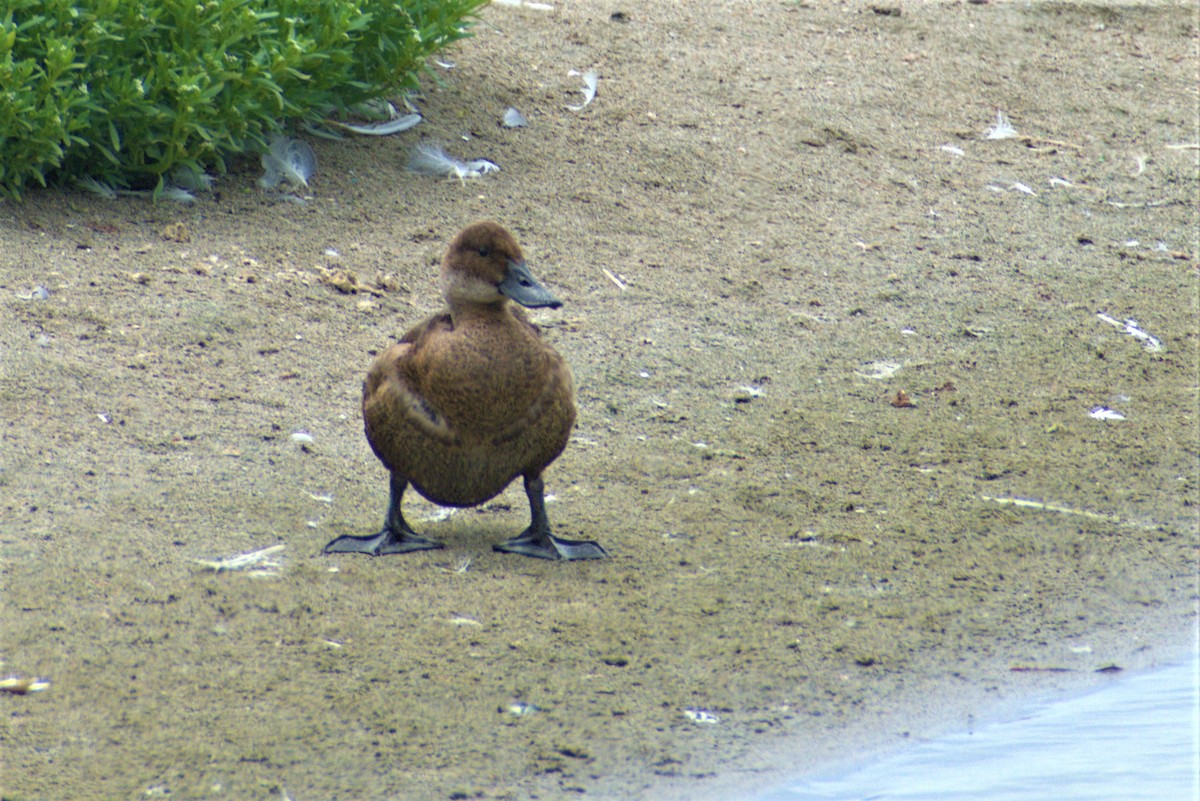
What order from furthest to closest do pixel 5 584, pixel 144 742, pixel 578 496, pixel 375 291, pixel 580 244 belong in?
pixel 580 244, pixel 375 291, pixel 578 496, pixel 5 584, pixel 144 742

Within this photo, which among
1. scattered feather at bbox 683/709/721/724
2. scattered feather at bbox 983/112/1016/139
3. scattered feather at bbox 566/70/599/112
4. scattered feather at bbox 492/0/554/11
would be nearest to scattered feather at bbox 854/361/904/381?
scattered feather at bbox 683/709/721/724

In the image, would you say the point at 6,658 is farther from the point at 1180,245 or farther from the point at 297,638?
the point at 1180,245

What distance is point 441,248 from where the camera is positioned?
684 cm

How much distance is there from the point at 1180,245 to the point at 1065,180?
33.6 inches

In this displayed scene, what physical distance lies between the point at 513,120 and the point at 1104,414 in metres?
3.56

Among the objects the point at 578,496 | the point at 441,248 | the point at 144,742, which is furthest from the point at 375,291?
the point at 144,742

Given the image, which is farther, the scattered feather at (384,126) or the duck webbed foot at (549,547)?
the scattered feather at (384,126)

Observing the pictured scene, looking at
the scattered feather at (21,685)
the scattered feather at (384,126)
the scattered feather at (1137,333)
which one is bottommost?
the scattered feather at (1137,333)

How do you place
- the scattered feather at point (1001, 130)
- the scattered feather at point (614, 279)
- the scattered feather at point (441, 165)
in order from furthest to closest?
the scattered feather at point (1001, 130) → the scattered feather at point (441, 165) → the scattered feather at point (614, 279)

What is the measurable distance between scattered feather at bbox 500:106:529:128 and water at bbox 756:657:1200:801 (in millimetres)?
4785

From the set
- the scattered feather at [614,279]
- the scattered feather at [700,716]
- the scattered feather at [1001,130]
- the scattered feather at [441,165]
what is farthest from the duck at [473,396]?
the scattered feather at [1001,130]

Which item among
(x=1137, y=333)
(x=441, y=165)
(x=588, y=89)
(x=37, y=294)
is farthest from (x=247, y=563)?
(x=588, y=89)

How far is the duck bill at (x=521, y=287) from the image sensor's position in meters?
4.31

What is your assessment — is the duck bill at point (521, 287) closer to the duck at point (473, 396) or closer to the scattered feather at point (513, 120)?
the duck at point (473, 396)
